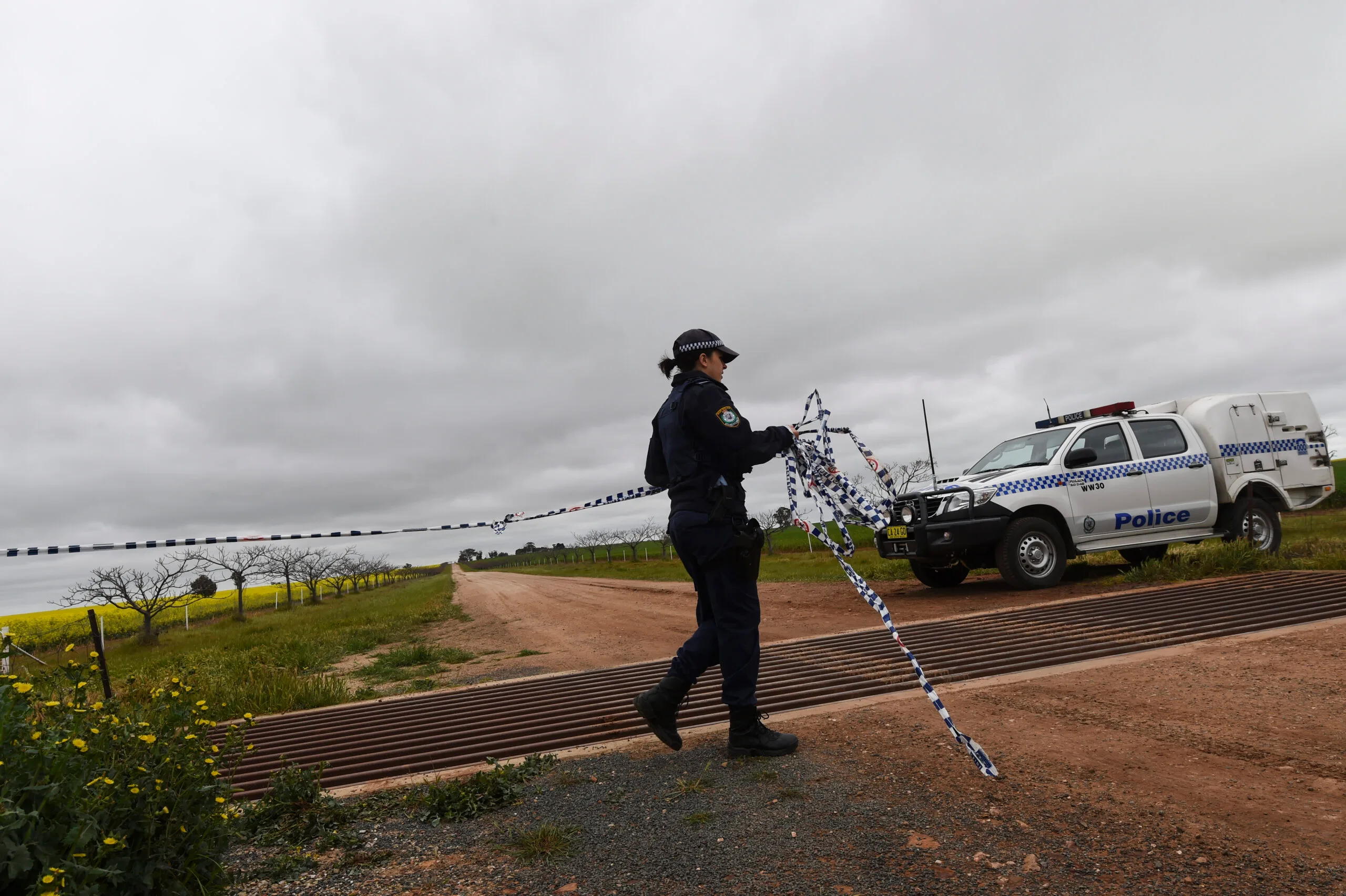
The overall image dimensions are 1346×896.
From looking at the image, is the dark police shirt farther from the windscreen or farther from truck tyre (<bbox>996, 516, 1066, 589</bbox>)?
the windscreen

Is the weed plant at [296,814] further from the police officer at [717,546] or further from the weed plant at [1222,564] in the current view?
the weed plant at [1222,564]

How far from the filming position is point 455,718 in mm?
4887

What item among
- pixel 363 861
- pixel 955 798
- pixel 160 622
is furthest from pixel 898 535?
pixel 160 622

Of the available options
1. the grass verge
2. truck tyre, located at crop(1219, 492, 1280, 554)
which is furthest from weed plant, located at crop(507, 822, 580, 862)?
truck tyre, located at crop(1219, 492, 1280, 554)

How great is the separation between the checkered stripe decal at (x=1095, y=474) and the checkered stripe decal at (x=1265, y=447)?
0.38 metres

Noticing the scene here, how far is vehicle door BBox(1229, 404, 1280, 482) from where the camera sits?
30.1 ft

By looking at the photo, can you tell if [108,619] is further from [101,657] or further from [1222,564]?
[1222,564]

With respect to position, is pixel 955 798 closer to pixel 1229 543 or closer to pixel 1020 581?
pixel 1020 581

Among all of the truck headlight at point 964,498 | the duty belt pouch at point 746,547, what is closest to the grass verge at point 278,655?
the duty belt pouch at point 746,547

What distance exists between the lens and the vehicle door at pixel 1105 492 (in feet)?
28.2

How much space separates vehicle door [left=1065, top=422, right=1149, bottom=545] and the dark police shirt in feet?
20.9

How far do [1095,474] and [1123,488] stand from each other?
1.34ft

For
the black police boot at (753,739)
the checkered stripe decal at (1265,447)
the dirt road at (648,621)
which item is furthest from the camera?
the checkered stripe decal at (1265,447)

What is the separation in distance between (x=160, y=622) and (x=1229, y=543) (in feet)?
129
